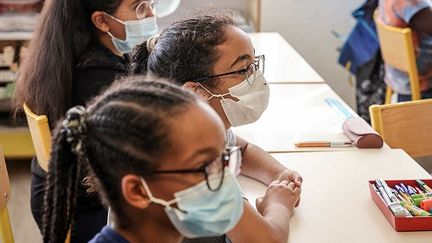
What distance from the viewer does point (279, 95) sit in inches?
86.6

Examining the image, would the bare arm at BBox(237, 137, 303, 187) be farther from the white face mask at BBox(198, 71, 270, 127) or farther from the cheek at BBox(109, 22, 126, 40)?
the cheek at BBox(109, 22, 126, 40)

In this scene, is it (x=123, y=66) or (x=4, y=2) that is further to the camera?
(x=4, y=2)

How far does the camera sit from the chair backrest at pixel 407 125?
1774 millimetres

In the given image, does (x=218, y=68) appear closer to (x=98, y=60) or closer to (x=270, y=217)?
(x=270, y=217)

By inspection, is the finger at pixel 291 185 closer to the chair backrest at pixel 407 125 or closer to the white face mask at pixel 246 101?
the white face mask at pixel 246 101

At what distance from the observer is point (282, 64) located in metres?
2.58

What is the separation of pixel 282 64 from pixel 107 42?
899 millimetres

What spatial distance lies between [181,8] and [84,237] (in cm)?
156

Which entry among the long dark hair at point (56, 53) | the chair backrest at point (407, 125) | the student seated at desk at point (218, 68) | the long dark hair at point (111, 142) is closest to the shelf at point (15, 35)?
the long dark hair at point (56, 53)

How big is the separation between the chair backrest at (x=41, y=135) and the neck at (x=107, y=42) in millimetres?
352

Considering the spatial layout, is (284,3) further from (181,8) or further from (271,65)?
(271,65)

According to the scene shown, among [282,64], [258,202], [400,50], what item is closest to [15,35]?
[282,64]

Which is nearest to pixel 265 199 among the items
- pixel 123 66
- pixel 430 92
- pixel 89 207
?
pixel 89 207

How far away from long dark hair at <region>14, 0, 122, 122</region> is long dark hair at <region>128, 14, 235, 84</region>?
0.46m
